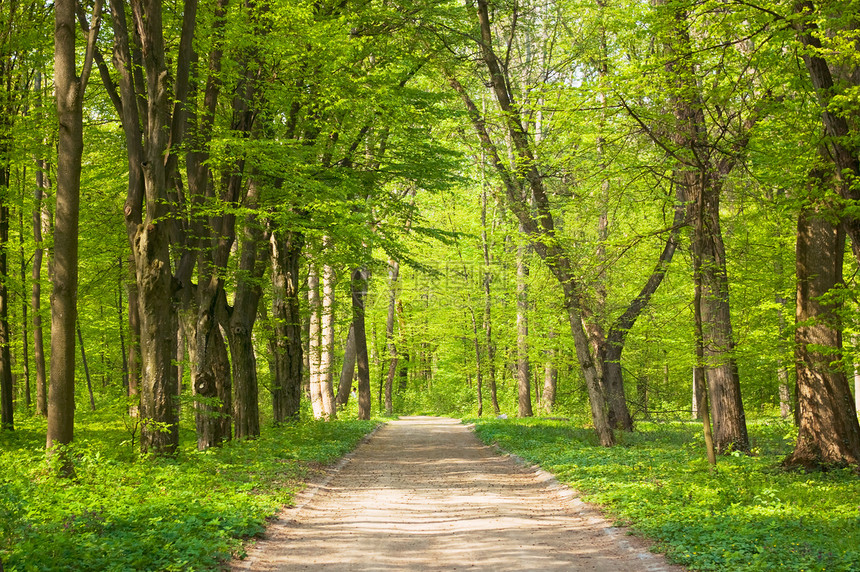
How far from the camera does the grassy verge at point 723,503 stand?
5.91 meters

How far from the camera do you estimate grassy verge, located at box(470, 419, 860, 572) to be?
19.4ft

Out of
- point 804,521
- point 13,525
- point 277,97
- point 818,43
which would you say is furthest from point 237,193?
point 804,521

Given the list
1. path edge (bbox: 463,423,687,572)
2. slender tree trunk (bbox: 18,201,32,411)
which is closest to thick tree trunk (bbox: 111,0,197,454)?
path edge (bbox: 463,423,687,572)

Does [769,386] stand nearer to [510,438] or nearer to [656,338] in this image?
[656,338]

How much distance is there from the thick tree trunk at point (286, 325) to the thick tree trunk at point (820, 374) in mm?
11190

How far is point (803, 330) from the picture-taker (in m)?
11.1

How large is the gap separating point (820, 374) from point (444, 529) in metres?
6.91

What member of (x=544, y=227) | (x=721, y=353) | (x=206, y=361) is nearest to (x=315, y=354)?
(x=206, y=361)

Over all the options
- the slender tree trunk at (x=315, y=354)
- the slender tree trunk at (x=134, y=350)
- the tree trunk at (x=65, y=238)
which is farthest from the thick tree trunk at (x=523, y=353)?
the tree trunk at (x=65, y=238)

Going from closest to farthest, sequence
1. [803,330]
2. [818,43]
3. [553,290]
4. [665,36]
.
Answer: [818,43], [665,36], [803,330], [553,290]

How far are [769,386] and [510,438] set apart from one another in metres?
12.9

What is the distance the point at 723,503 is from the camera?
7922mm

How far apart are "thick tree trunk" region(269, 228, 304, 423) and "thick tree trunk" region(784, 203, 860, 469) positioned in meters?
11.2

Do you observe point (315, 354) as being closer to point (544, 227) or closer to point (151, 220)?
point (544, 227)
